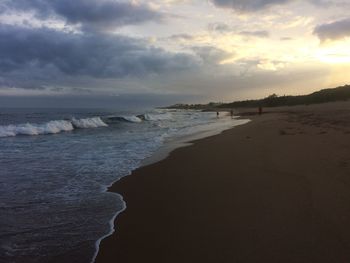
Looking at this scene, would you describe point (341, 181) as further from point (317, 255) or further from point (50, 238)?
point (50, 238)

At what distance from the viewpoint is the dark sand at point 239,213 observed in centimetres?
409

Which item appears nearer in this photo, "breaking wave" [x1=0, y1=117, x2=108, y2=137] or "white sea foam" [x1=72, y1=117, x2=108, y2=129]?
"breaking wave" [x1=0, y1=117, x2=108, y2=137]

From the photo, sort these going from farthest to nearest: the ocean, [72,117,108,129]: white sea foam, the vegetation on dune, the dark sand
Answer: the vegetation on dune → [72,117,108,129]: white sea foam → the ocean → the dark sand

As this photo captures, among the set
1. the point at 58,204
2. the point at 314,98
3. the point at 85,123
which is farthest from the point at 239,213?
the point at 314,98

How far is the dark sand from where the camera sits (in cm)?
409

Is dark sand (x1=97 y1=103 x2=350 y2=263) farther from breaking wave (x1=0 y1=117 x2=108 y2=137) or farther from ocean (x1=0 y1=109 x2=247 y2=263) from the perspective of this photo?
breaking wave (x1=0 y1=117 x2=108 y2=137)

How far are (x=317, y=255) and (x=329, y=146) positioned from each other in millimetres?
7750

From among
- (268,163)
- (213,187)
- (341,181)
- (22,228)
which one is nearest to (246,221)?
(213,187)

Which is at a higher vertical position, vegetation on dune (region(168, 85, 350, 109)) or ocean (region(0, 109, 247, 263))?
vegetation on dune (region(168, 85, 350, 109))

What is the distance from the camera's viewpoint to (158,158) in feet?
40.3

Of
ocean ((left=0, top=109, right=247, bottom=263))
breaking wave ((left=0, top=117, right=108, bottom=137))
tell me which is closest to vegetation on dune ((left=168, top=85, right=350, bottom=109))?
breaking wave ((left=0, top=117, right=108, bottom=137))

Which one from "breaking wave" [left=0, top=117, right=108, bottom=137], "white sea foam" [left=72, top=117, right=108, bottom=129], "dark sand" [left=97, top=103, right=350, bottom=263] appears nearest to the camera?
"dark sand" [left=97, top=103, right=350, bottom=263]

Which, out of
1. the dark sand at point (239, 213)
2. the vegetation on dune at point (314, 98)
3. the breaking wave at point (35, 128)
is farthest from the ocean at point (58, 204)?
the vegetation on dune at point (314, 98)

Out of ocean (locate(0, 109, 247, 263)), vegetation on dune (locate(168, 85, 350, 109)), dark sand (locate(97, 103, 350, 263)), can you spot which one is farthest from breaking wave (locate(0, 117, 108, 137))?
vegetation on dune (locate(168, 85, 350, 109))
